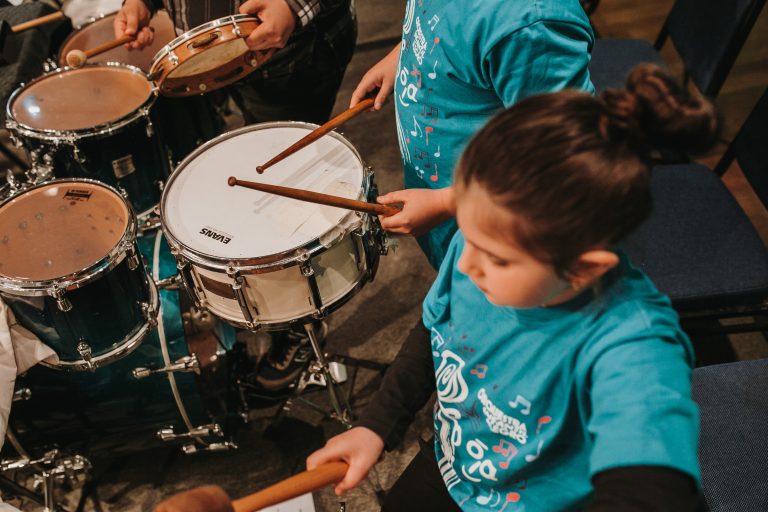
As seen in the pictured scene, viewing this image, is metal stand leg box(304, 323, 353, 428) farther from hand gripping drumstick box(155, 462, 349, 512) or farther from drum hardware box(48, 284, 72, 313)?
hand gripping drumstick box(155, 462, 349, 512)

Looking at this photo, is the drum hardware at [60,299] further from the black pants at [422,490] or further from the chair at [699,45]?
the chair at [699,45]

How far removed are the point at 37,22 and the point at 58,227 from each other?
136cm

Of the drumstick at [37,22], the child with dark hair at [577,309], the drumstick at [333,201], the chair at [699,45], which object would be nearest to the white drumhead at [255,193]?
the drumstick at [333,201]

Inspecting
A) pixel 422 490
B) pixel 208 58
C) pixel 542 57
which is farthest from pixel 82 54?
pixel 422 490

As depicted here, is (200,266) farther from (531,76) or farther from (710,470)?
(710,470)

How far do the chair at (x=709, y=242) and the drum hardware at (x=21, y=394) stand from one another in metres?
1.46

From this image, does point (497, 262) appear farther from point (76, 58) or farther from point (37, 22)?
point (37, 22)

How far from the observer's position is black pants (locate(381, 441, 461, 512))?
3.84 ft

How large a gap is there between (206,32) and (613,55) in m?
1.44

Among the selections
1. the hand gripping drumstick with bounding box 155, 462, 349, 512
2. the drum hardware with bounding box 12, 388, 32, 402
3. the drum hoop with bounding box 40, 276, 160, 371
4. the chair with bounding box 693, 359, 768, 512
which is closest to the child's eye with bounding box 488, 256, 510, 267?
the hand gripping drumstick with bounding box 155, 462, 349, 512

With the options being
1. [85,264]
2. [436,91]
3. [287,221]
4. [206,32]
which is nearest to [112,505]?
[85,264]

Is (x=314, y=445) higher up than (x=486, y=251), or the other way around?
(x=486, y=251)

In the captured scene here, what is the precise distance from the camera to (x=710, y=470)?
125cm

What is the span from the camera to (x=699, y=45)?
6.59 feet
